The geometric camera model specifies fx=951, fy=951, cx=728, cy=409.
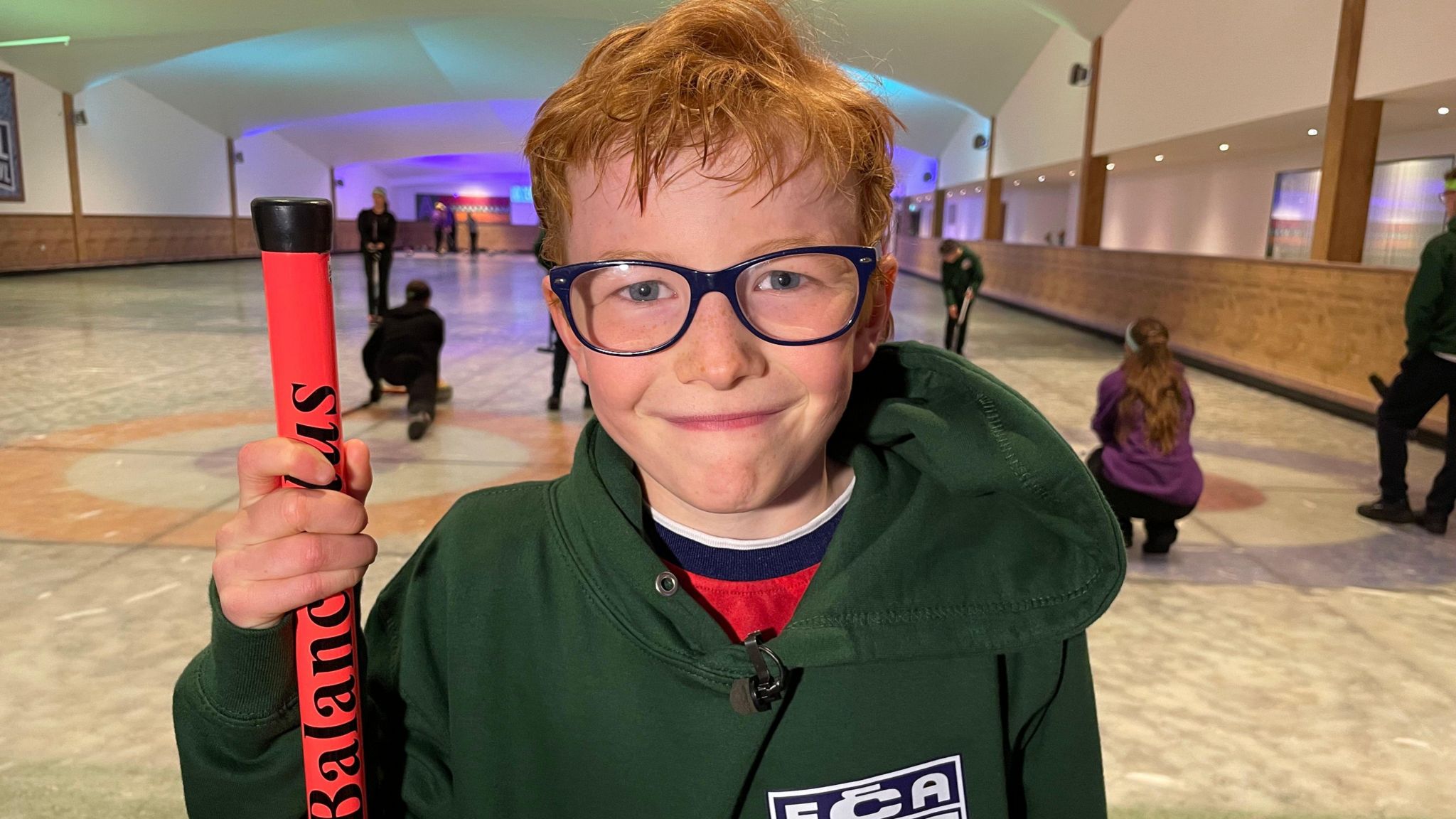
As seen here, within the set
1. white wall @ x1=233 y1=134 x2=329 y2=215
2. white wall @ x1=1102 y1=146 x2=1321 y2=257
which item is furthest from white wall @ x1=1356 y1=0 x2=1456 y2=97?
white wall @ x1=233 y1=134 x2=329 y2=215

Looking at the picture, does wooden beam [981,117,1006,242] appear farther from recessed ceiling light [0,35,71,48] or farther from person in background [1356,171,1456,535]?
recessed ceiling light [0,35,71,48]

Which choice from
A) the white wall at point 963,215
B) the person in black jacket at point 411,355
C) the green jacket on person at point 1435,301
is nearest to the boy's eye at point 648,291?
the green jacket on person at point 1435,301

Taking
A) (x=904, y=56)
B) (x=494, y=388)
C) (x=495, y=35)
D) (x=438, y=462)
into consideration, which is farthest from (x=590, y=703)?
(x=495, y=35)

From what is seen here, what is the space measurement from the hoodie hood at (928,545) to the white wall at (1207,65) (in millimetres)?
9847

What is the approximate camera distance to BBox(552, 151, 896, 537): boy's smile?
99 cm

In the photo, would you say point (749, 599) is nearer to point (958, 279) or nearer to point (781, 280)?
point (781, 280)

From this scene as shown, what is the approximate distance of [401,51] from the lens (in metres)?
23.5

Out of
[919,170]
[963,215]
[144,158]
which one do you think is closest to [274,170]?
[144,158]

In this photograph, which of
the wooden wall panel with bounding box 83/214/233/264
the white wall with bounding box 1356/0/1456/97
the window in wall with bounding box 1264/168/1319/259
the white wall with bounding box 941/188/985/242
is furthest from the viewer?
the white wall with bounding box 941/188/985/242

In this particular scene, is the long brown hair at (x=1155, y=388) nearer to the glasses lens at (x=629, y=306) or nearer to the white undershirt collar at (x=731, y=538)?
the white undershirt collar at (x=731, y=538)

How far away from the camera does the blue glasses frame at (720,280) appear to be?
0.96 metres

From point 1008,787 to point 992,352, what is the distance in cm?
1057

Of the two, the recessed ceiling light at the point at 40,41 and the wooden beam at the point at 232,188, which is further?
the wooden beam at the point at 232,188

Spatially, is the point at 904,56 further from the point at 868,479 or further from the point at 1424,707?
Answer: the point at 868,479
